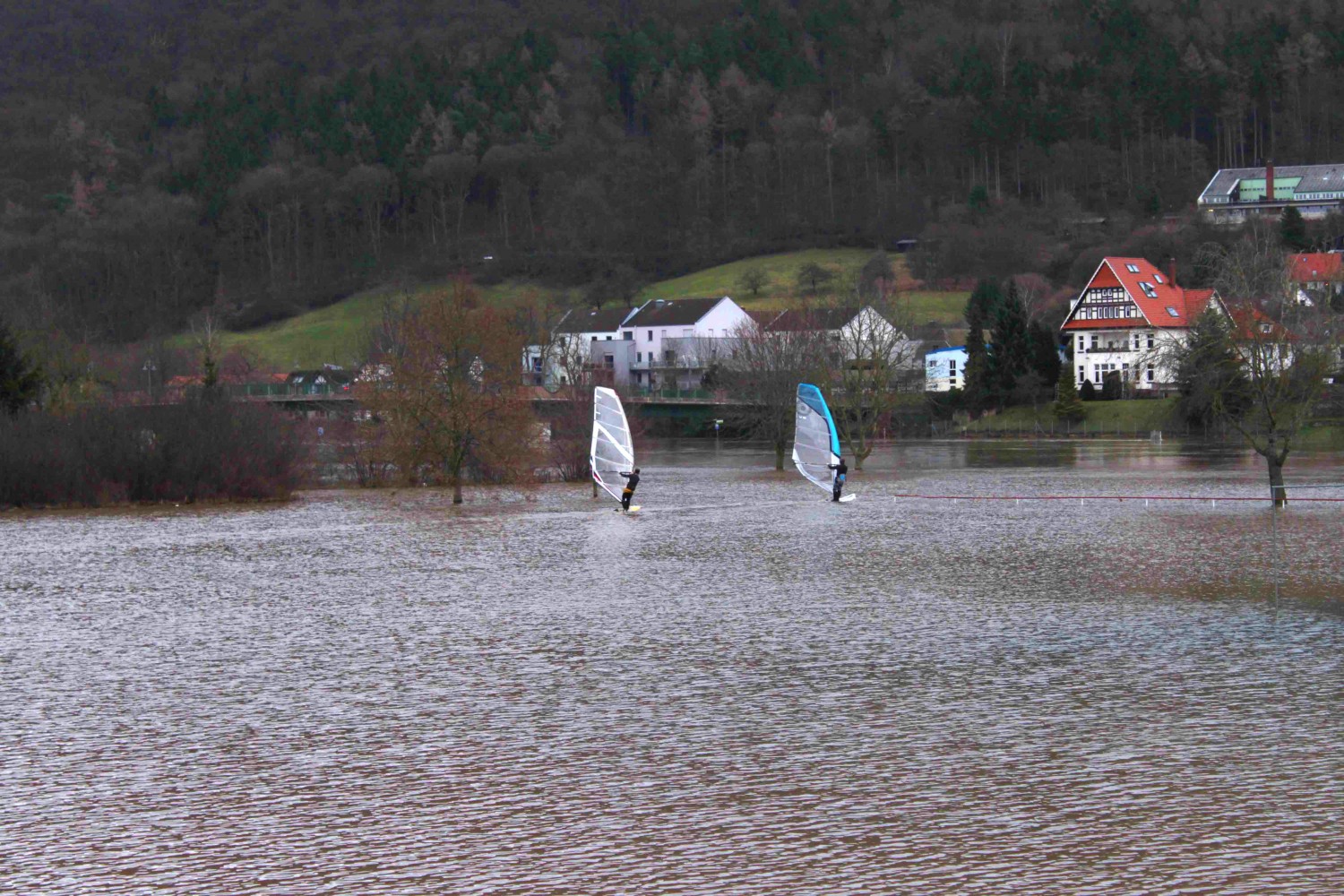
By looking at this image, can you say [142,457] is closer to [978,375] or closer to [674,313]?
[978,375]

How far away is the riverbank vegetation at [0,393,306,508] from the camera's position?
4728cm

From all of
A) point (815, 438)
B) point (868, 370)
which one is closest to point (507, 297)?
point (868, 370)

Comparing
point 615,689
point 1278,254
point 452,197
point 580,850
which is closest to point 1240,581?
point 615,689

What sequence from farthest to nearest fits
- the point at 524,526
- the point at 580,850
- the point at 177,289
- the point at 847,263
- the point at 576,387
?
the point at 177,289, the point at 847,263, the point at 576,387, the point at 524,526, the point at 580,850

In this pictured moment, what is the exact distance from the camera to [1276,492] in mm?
39875

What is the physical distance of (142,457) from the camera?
4872cm

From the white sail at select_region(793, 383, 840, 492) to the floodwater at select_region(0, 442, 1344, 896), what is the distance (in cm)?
1397

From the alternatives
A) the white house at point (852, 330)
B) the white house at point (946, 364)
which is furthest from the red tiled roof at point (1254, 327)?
the white house at point (946, 364)

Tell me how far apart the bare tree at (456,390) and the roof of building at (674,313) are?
93.7 meters

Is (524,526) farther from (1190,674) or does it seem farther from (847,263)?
(847,263)

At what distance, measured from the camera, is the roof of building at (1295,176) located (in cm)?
15538

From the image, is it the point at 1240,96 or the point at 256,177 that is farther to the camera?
the point at 256,177

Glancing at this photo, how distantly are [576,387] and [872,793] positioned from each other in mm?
51166

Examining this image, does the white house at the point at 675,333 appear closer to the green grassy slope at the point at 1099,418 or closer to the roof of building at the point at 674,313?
the roof of building at the point at 674,313
